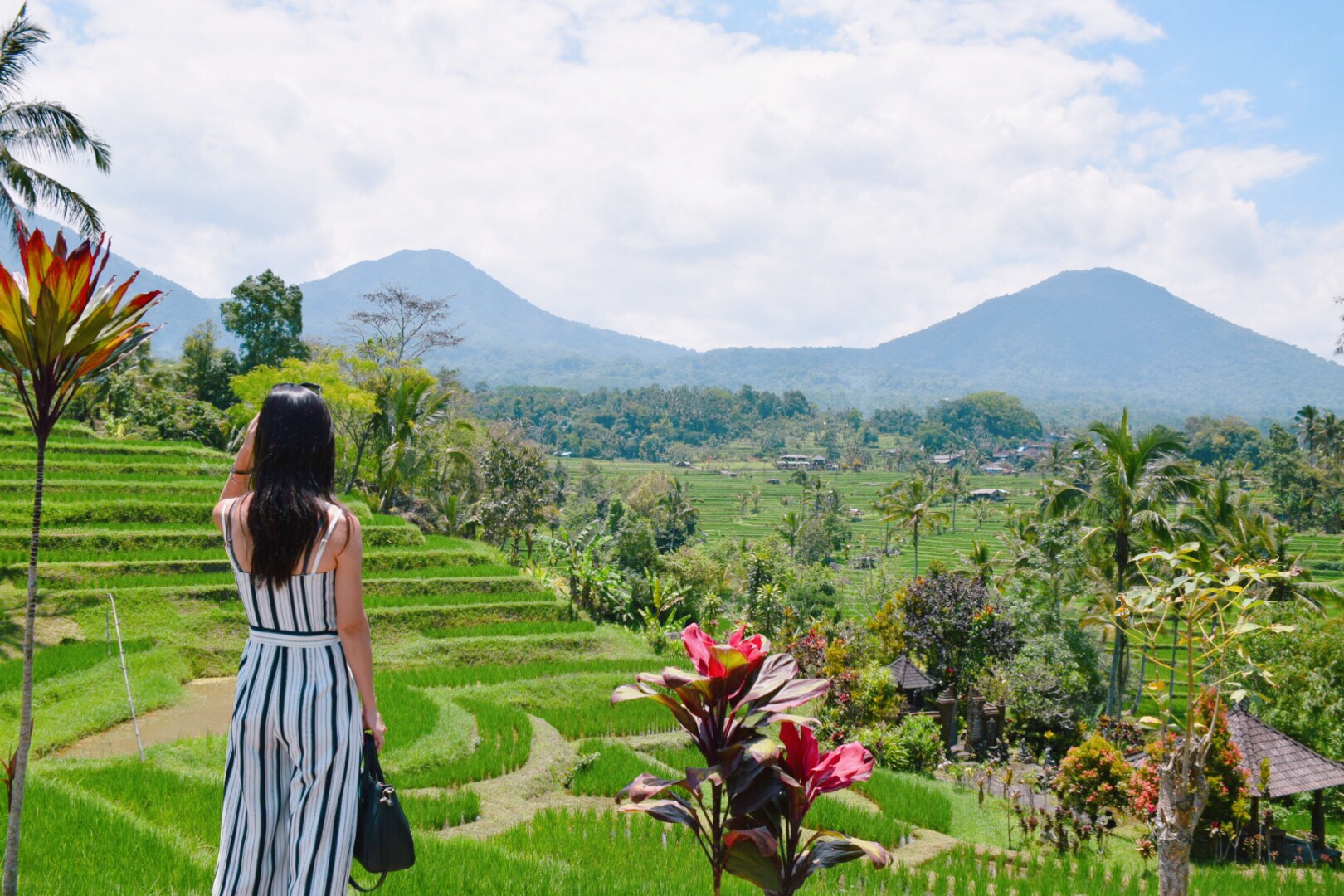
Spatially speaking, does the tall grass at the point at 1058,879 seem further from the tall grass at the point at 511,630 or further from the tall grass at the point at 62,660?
the tall grass at the point at 62,660

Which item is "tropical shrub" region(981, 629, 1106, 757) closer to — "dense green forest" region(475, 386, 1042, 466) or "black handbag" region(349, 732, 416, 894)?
"black handbag" region(349, 732, 416, 894)

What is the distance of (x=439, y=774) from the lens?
8.11 metres

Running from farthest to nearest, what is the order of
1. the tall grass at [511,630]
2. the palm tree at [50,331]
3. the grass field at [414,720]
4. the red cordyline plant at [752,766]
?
the tall grass at [511,630], the grass field at [414,720], the palm tree at [50,331], the red cordyline plant at [752,766]

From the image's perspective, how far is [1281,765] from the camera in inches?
416

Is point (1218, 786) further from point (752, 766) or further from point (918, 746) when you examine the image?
point (752, 766)

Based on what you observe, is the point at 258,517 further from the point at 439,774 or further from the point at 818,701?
the point at 818,701

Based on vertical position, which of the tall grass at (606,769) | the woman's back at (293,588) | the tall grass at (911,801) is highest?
the woman's back at (293,588)

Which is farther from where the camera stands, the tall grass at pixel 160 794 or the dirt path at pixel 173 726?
the dirt path at pixel 173 726

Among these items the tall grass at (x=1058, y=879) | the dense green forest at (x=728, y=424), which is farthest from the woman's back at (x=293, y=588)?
the dense green forest at (x=728, y=424)

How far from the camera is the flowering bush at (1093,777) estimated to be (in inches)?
372

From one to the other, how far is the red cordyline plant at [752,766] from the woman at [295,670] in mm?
812

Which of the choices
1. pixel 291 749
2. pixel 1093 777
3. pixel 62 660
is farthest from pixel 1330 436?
pixel 291 749

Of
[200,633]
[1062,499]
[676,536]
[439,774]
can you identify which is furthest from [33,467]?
[676,536]

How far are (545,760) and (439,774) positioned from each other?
1196 millimetres
